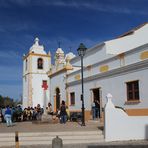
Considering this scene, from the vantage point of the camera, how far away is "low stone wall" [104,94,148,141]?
14.3 metres

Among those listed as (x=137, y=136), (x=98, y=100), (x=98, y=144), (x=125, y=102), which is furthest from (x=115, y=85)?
(x=98, y=144)

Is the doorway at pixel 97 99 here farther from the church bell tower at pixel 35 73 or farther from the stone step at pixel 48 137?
the church bell tower at pixel 35 73

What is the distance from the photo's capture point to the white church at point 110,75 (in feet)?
61.0

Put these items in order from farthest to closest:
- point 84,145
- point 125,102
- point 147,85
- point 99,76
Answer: point 99,76 < point 125,102 < point 147,85 < point 84,145

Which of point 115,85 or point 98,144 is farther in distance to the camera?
point 115,85

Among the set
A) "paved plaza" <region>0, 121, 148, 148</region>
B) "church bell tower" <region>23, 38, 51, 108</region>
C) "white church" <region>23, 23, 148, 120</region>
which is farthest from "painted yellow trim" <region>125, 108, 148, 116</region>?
"church bell tower" <region>23, 38, 51, 108</region>

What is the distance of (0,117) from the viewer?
23.4m

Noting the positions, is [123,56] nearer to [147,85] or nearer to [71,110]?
[147,85]

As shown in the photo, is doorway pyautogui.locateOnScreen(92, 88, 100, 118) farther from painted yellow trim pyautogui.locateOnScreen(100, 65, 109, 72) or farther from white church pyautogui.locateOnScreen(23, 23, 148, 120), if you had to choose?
painted yellow trim pyautogui.locateOnScreen(100, 65, 109, 72)

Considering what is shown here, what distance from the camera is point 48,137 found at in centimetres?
1422

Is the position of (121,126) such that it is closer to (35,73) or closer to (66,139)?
(66,139)

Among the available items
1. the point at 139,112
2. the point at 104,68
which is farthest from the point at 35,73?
the point at 139,112

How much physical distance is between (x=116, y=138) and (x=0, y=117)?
38.3 feet

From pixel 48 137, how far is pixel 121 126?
11.0ft
